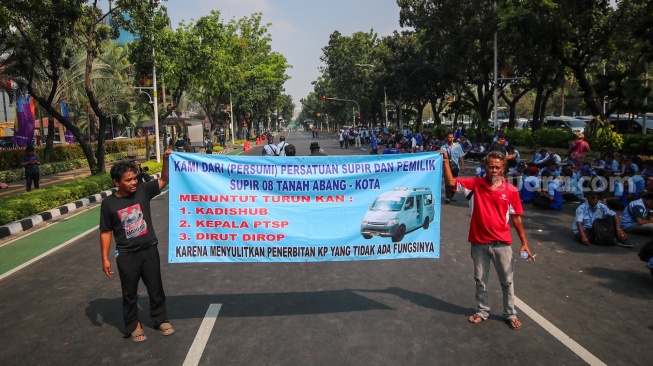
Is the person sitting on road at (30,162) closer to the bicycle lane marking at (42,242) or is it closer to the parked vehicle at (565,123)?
the bicycle lane marking at (42,242)

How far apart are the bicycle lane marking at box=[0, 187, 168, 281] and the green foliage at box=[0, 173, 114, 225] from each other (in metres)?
0.72

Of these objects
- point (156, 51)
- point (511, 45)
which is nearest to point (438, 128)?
point (511, 45)

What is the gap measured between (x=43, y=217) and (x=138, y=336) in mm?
8652

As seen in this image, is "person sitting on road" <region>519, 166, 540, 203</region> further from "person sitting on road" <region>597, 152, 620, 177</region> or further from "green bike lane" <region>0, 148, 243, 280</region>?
"green bike lane" <region>0, 148, 243, 280</region>

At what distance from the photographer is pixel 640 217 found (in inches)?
330

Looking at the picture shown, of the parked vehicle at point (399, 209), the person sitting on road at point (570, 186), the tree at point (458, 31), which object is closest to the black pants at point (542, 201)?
the person sitting on road at point (570, 186)

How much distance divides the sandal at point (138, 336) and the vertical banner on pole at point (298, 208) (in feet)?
2.34

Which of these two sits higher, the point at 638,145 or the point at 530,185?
the point at 638,145

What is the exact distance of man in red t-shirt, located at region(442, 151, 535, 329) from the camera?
4.50 meters

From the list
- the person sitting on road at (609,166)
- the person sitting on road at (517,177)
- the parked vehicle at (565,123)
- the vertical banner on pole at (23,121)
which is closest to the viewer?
the person sitting on road at (517,177)

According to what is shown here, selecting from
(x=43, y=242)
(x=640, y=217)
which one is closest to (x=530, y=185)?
(x=640, y=217)

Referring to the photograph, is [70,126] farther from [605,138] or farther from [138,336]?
[605,138]

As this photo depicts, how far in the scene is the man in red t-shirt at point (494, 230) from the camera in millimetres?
4500

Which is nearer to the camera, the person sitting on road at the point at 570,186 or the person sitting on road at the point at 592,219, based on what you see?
the person sitting on road at the point at 592,219
